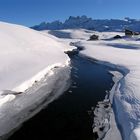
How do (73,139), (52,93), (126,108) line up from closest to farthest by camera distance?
1. (73,139)
2. (126,108)
3. (52,93)

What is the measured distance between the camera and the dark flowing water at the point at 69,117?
1555cm

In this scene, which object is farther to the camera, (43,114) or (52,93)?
(52,93)

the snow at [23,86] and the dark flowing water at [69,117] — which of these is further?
the snow at [23,86]

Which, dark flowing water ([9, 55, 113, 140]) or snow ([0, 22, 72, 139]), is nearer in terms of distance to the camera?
dark flowing water ([9, 55, 113, 140])

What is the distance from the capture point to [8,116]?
1777 cm

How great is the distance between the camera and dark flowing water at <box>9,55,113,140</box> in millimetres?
15554

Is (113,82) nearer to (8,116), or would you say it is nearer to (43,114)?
(43,114)

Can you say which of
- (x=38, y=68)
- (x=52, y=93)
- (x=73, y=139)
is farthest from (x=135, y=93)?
(x=38, y=68)

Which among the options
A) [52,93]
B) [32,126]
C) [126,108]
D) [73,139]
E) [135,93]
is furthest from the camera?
[52,93]

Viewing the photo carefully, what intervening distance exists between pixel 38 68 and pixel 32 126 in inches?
548

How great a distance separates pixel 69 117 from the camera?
1828cm

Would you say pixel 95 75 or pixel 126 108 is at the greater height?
pixel 126 108

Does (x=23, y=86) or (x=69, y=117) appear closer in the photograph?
(x=69, y=117)

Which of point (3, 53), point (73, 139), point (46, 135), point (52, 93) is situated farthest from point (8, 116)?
point (3, 53)
